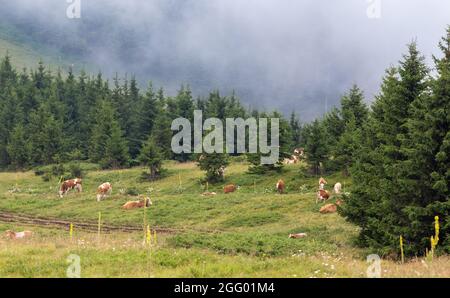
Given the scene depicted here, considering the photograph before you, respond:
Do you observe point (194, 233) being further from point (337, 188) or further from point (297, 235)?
point (337, 188)

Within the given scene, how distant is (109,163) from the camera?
67625 millimetres

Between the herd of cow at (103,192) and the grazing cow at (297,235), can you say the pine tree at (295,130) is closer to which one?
the herd of cow at (103,192)

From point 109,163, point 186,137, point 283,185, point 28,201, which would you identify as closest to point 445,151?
point 283,185

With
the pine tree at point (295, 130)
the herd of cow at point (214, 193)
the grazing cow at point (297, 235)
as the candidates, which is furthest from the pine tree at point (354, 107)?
the pine tree at point (295, 130)

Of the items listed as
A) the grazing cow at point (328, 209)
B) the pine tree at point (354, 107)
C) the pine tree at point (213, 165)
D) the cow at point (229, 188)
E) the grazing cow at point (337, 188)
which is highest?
the pine tree at point (354, 107)

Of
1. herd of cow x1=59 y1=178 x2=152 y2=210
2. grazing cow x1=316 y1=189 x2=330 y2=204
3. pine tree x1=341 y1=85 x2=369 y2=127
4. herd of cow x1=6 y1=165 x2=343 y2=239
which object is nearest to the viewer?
herd of cow x1=6 y1=165 x2=343 y2=239

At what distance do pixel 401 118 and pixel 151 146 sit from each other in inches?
A: 1499

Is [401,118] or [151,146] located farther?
[151,146]

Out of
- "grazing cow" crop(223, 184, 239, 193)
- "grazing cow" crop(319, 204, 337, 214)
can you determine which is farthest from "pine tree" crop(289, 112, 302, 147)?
"grazing cow" crop(319, 204, 337, 214)

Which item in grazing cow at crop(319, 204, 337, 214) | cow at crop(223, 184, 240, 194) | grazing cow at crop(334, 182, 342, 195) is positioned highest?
grazing cow at crop(334, 182, 342, 195)

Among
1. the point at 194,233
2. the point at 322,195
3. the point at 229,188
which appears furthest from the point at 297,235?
the point at 229,188

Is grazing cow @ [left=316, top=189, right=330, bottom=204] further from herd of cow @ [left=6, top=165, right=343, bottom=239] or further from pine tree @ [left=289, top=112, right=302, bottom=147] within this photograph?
pine tree @ [left=289, top=112, right=302, bottom=147]
